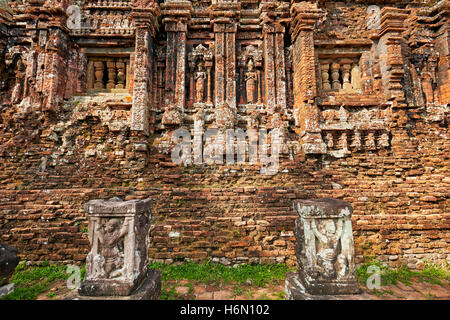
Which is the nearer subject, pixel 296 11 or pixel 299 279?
pixel 299 279

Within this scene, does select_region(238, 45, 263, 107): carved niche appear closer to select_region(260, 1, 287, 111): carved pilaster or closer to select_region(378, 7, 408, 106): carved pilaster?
select_region(260, 1, 287, 111): carved pilaster

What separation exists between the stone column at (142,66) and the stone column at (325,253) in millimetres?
4924

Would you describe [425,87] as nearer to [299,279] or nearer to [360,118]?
[360,118]

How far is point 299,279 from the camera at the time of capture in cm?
340

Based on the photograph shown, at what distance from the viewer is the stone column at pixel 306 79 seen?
19.5 ft

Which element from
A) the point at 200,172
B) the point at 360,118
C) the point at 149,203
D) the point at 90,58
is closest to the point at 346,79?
the point at 360,118

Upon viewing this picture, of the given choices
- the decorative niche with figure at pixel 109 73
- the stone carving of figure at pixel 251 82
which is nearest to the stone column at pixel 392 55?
the stone carving of figure at pixel 251 82

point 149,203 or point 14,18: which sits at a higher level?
point 14,18

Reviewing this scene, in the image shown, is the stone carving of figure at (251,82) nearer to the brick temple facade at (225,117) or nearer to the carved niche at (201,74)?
the brick temple facade at (225,117)

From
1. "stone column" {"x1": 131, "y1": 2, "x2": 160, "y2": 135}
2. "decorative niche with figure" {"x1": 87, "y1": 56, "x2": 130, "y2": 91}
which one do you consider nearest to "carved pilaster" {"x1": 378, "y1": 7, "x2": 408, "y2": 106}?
"stone column" {"x1": 131, "y1": 2, "x2": 160, "y2": 135}

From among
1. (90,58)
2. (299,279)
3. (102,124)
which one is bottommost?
(299,279)

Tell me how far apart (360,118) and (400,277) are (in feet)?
13.8

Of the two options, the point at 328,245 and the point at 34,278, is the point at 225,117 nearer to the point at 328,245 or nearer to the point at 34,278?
the point at 328,245

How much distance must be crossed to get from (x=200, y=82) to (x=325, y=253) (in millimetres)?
5650
